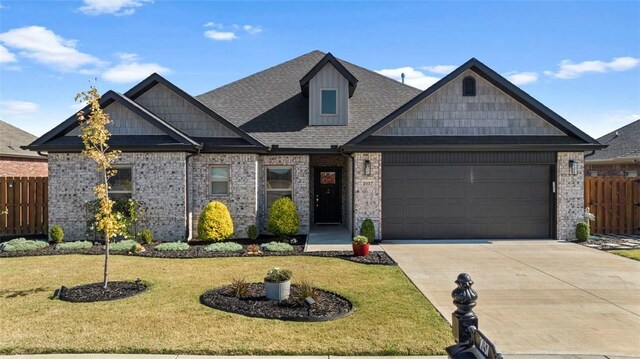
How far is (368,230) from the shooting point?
44.3 ft

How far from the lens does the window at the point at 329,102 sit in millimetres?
16797

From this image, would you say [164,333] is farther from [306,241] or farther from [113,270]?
[306,241]

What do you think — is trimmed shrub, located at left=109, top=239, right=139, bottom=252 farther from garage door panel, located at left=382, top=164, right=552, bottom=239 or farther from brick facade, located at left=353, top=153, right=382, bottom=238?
garage door panel, located at left=382, top=164, right=552, bottom=239

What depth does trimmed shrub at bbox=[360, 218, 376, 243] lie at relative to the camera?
1350cm

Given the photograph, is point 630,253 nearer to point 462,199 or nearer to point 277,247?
point 462,199

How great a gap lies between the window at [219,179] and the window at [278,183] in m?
1.66

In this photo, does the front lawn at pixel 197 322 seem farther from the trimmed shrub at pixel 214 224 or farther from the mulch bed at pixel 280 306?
the trimmed shrub at pixel 214 224

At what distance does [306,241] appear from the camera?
1391 cm

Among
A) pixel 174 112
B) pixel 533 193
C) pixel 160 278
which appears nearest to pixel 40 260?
pixel 160 278

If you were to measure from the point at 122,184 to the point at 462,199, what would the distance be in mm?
A: 11726

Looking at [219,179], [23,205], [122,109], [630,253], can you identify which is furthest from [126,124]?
[630,253]

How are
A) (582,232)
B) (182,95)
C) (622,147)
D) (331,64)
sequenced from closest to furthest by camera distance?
(582,232) → (182,95) → (331,64) → (622,147)

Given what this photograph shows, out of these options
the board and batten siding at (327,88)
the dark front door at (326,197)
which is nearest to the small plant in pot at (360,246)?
the board and batten siding at (327,88)

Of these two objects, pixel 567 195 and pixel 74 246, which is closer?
pixel 74 246
